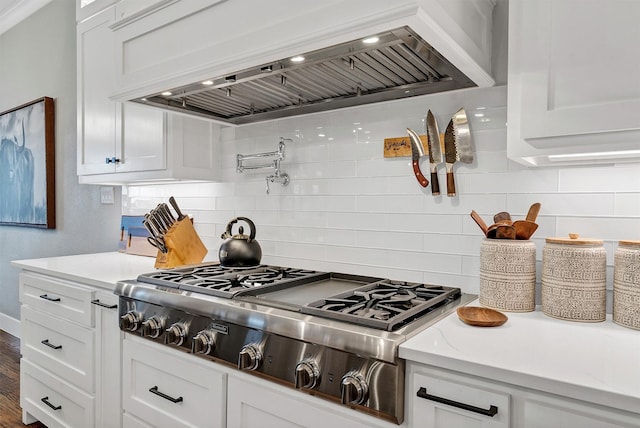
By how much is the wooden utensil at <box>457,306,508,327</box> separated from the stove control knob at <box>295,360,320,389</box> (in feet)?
1.41

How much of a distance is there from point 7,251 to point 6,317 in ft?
2.03

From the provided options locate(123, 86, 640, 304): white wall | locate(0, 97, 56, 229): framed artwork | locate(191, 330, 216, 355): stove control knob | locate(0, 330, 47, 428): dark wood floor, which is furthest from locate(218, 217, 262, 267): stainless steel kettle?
locate(0, 97, 56, 229): framed artwork

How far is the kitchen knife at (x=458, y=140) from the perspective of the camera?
5.07 feet

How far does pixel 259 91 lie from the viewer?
179 centimetres

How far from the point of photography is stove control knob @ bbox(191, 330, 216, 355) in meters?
1.40

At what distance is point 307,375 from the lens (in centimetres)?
115

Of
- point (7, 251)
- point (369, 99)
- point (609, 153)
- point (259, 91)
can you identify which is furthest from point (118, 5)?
point (7, 251)

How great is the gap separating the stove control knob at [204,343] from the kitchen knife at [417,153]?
0.95m

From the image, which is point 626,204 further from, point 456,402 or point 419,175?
point 456,402

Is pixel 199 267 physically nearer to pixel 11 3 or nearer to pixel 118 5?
pixel 118 5

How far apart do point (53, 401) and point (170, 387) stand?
105cm

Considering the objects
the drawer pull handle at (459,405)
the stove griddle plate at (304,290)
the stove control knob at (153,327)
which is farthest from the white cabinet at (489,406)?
the stove control knob at (153,327)

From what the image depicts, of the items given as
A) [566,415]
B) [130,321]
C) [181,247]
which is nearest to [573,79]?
[566,415]

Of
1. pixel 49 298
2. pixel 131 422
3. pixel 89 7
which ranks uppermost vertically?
pixel 89 7
